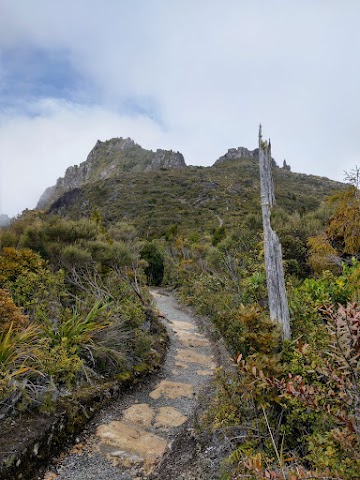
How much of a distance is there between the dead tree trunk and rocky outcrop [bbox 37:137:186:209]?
82696 mm

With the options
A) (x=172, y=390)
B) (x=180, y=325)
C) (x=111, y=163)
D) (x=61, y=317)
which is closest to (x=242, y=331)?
(x=172, y=390)

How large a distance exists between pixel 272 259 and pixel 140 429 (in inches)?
125

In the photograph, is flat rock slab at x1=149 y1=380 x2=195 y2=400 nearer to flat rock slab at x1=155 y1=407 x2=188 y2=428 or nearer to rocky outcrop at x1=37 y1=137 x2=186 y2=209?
flat rock slab at x1=155 y1=407 x2=188 y2=428

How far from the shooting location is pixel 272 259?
4.38 m

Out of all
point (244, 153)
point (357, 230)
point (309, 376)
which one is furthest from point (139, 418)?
point (244, 153)

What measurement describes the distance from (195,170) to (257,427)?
64.6m

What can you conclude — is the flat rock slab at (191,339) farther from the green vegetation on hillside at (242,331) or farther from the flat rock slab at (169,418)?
the flat rock slab at (169,418)

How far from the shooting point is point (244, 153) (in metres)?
84.1

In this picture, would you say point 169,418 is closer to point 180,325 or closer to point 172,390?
point 172,390

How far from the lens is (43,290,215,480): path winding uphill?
13.4 feet

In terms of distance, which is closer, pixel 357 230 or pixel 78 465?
pixel 78 465

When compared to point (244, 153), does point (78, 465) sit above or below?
below

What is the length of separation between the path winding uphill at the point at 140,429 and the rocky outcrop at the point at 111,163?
81080mm

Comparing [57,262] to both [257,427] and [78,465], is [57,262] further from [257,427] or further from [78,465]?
[257,427]
